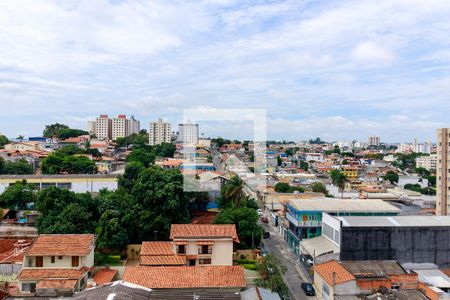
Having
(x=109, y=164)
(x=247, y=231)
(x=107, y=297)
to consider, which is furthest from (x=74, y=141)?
(x=107, y=297)

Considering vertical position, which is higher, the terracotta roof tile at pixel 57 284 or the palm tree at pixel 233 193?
the palm tree at pixel 233 193

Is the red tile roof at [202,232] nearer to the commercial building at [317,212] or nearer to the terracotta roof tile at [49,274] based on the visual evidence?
the terracotta roof tile at [49,274]

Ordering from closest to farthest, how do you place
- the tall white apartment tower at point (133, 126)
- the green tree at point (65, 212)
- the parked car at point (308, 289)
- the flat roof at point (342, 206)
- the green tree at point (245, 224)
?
1. the parked car at point (308, 289)
2. the green tree at point (65, 212)
3. the green tree at point (245, 224)
4. the flat roof at point (342, 206)
5. the tall white apartment tower at point (133, 126)

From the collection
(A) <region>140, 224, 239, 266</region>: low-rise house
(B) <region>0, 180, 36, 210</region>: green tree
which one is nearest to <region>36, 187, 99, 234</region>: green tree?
(A) <region>140, 224, 239, 266</region>: low-rise house

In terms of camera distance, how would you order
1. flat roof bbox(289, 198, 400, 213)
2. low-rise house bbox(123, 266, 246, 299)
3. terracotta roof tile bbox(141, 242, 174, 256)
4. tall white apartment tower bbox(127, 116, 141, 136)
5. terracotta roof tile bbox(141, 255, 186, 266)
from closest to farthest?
low-rise house bbox(123, 266, 246, 299) < terracotta roof tile bbox(141, 255, 186, 266) < terracotta roof tile bbox(141, 242, 174, 256) < flat roof bbox(289, 198, 400, 213) < tall white apartment tower bbox(127, 116, 141, 136)

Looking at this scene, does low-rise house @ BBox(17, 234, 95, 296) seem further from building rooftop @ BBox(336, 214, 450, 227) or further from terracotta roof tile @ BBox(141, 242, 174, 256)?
building rooftop @ BBox(336, 214, 450, 227)

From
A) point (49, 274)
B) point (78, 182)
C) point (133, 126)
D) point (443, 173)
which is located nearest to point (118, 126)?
point (133, 126)

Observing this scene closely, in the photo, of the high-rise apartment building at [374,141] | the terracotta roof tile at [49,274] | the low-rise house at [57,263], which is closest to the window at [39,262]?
the low-rise house at [57,263]
